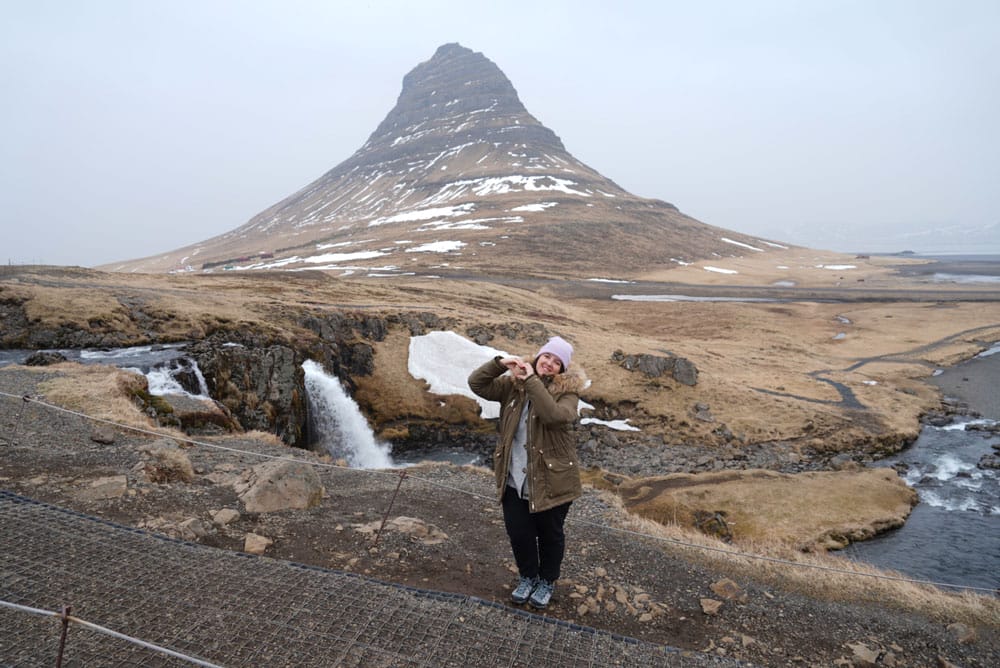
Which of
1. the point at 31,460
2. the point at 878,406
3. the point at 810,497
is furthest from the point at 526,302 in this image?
the point at 31,460

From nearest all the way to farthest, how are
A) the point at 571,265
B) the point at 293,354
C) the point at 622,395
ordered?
the point at 293,354 < the point at 622,395 < the point at 571,265

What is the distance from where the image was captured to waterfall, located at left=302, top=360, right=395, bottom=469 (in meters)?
27.2

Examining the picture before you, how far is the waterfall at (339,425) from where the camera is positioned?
89.3 ft

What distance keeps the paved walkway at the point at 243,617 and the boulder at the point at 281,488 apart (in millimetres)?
2431

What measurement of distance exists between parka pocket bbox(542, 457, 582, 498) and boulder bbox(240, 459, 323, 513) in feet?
20.8

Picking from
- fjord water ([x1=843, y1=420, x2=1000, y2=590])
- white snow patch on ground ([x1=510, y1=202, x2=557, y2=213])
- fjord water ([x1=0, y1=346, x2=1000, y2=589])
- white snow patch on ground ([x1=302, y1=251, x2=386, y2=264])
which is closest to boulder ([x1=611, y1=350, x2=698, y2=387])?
fjord water ([x1=0, y1=346, x2=1000, y2=589])

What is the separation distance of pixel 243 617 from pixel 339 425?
925 inches

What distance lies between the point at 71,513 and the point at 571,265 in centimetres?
10234

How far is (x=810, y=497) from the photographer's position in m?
22.2

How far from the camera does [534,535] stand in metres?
6.41

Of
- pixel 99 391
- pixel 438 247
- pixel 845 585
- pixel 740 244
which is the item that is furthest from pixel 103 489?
pixel 740 244

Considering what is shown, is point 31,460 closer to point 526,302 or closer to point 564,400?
point 564,400

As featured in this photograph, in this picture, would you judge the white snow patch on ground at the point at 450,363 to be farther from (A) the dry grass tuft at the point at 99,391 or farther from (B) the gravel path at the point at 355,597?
(B) the gravel path at the point at 355,597

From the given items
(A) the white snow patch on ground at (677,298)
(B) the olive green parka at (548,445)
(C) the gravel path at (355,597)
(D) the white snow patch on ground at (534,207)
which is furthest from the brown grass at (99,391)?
(D) the white snow patch on ground at (534,207)
